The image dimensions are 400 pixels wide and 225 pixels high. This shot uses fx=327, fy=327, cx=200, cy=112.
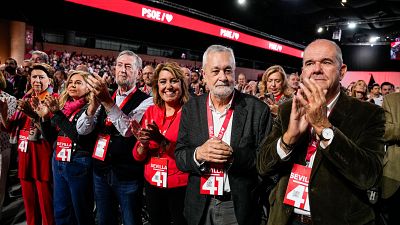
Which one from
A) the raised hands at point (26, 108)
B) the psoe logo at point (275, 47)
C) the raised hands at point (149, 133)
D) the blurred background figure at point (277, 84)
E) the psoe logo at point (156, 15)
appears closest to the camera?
the raised hands at point (149, 133)

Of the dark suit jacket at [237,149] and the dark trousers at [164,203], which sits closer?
the dark suit jacket at [237,149]

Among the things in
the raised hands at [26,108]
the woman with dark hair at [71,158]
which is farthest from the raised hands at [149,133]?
the raised hands at [26,108]

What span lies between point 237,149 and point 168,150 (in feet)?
2.35

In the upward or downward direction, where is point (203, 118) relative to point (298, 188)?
upward

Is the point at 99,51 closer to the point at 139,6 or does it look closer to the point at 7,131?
the point at 139,6

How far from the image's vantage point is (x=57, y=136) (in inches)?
128

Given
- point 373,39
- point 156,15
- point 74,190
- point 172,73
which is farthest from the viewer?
point 373,39

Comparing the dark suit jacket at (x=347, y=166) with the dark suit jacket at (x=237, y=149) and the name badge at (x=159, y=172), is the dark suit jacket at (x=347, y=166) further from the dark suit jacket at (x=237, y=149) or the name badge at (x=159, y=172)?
the name badge at (x=159, y=172)

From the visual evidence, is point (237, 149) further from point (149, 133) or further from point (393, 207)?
point (393, 207)

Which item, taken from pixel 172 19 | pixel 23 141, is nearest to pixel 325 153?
pixel 23 141

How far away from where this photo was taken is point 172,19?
9.59 m

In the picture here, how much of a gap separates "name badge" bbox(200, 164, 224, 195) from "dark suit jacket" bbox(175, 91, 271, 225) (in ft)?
0.18

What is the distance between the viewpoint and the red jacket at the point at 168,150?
2.37m

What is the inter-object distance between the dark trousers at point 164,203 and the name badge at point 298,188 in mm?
946
